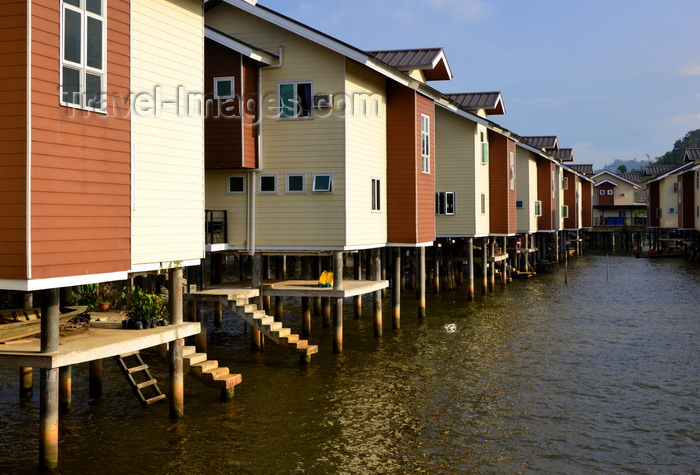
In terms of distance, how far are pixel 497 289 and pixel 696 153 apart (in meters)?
29.0

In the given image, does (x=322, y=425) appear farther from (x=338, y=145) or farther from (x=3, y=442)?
(x=338, y=145)

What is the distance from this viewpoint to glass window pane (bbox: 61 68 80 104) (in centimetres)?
1212

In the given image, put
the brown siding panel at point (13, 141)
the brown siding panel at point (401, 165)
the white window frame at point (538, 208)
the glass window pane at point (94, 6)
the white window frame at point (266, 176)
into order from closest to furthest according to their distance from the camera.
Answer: the brown siding panel at point (13, 141)
the glass window pane at point (94, 6)
the white window frame at point (266, 176)
the brown siding panel at point (401, 165)
the white window frame at point (538, 208)

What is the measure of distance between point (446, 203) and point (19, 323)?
28.2 m

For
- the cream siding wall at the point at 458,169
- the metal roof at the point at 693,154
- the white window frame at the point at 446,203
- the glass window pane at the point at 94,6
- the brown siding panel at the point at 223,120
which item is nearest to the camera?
the glass window pane at the point at 94,6

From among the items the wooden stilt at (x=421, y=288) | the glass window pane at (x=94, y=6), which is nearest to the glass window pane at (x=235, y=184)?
the wooden stilt at (x=421, y=288)

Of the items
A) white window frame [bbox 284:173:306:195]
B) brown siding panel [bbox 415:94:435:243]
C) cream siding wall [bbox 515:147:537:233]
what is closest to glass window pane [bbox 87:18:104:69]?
A: white window frame [bbox 284:173:306:195]

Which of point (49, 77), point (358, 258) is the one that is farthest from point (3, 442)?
point (358, 258)

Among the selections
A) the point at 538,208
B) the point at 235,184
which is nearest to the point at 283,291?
the point at 235,184

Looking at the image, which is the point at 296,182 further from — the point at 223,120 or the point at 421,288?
the point at 421,288

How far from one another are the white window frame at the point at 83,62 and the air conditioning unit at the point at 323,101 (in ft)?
35.3

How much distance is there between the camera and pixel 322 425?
1589 centimetres

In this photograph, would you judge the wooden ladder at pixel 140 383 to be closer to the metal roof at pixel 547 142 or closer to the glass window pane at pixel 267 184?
the glass window pane at pixel 267 184

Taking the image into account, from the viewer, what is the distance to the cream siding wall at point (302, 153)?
23172mm
